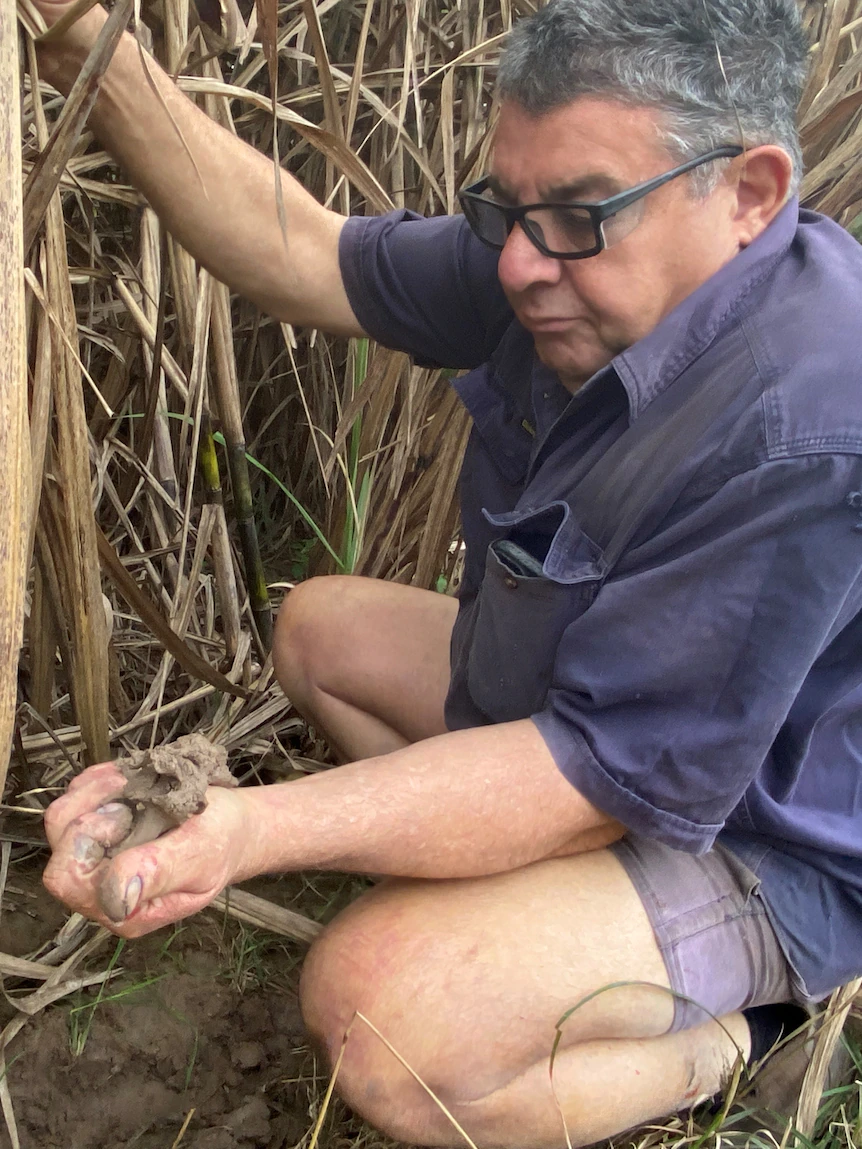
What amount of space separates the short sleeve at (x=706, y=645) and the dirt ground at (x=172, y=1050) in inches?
22.4

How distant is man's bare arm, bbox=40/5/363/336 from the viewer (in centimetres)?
110

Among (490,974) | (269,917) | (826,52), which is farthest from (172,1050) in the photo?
(826,52)

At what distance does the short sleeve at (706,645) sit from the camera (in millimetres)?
882

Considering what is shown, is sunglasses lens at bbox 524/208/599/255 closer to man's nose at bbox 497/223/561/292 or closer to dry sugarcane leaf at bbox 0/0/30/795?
man's nose at bbox 497/223/561/292

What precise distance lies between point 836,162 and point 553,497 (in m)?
0.78

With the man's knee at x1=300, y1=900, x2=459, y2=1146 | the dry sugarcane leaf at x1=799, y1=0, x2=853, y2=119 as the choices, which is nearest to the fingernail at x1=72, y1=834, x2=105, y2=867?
the man's knee at x1=300, y1=900, x2=459, y2=1146

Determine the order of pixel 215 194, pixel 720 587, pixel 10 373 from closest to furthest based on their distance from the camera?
pixel 10 373, pixel 720 587, pixel 215 194

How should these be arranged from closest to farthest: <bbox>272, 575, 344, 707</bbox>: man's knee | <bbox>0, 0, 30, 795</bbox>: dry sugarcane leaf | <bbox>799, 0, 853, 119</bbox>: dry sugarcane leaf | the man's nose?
<bbox>0, 0, 30, 795</bbox>: dry sugarcane leaf
the man's nose
<bbox>799, 0, 853, 119</bbox>: dry sugarcane leaf
<bbox>272, 575, 344, 707</bbox>: man's knee

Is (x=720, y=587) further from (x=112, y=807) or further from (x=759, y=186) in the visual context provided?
(x=112, y=807)

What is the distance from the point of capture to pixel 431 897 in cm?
109

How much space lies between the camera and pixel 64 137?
31.3 inches

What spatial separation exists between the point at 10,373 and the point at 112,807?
37 cm

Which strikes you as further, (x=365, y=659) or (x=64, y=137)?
(x=365, y=659)

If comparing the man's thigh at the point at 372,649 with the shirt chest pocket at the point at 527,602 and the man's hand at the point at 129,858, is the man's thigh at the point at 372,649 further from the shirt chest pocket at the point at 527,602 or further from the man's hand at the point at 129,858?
the man's hand at the point at 129,858
